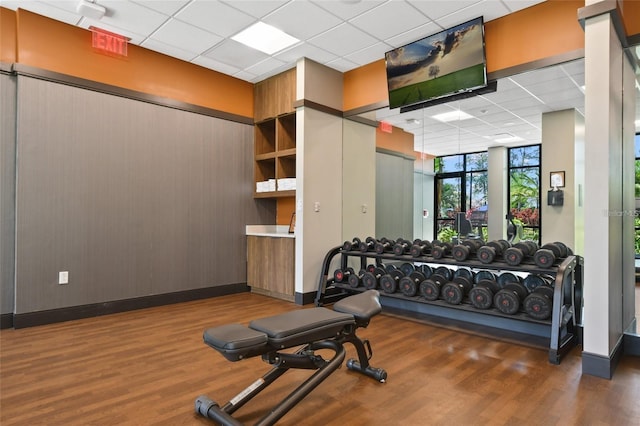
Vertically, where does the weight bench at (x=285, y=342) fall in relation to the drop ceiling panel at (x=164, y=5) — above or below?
below

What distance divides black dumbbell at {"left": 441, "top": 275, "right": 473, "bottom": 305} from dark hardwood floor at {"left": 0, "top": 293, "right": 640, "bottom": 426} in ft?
1.20

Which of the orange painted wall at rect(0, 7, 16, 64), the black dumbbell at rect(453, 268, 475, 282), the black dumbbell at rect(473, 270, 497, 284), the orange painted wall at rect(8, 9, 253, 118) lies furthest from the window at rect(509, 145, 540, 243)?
the orange painted wall at rect(0, 7, 16, 64)

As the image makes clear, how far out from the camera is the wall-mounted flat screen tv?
4.18m

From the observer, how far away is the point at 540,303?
11.0 feet

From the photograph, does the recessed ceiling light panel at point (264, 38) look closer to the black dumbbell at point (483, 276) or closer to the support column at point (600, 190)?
the support column at point (600, 190)

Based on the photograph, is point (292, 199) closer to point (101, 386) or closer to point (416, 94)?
point (416, 94)

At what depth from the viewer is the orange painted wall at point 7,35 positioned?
4.11 metres

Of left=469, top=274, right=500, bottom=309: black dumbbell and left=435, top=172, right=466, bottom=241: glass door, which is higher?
left=435, top=172, right=466, bottom=241: glass door

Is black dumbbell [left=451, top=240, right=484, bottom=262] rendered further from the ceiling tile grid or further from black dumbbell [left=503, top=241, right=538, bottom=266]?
the ceiling tile grid

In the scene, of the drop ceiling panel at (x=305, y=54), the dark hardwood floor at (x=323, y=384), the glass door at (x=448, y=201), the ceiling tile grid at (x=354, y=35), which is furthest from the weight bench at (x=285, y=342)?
A: the drop ceiling panel at (x=305, y=54)

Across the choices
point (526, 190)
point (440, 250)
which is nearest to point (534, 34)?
point (526, 190)

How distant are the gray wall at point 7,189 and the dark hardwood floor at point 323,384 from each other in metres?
0.49

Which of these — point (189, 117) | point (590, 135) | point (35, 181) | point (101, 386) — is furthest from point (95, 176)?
point (590, 135)

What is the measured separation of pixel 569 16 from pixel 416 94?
1723mm
